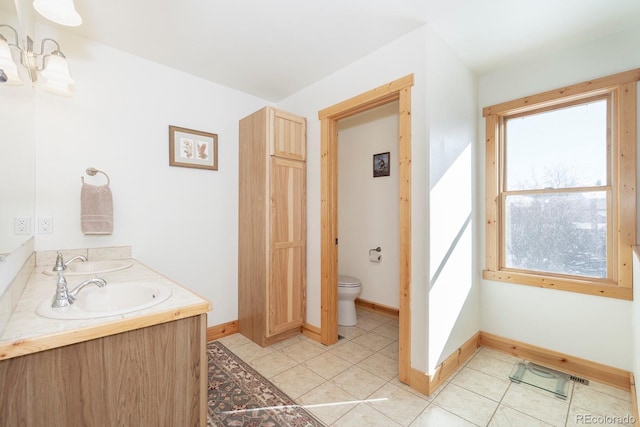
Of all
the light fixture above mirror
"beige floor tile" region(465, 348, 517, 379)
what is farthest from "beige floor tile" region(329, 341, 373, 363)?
the light fixture above mirror

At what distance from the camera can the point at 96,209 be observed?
192 cm

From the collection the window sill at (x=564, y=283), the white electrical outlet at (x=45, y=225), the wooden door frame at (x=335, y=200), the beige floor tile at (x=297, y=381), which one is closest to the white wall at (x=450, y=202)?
the wooden door frame at (x=335, y=200)

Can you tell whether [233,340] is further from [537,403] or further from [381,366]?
[537,403]

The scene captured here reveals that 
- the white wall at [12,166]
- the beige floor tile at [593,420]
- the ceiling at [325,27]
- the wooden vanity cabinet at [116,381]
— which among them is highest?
Result: the ceiling at [325,27]

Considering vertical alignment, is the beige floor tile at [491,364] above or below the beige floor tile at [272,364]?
below

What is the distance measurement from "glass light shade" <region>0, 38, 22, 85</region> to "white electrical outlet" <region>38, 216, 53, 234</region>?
3.34 ft

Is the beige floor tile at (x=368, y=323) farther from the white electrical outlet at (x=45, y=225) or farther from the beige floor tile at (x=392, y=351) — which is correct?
the white electrical outlet at (x=45, y=225)

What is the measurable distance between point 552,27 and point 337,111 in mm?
1608

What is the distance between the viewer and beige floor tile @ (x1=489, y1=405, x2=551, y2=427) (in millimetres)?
1554

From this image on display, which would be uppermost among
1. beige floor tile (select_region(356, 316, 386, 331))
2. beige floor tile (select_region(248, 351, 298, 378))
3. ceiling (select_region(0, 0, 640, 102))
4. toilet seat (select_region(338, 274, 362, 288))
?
ceiling (select_region(0, 0, 640, 102))

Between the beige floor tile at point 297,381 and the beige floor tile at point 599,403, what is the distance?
1.67 meters

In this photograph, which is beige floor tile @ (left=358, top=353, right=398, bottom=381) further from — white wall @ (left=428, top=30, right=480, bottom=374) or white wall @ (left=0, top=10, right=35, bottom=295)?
white wall @ (left=0, top=10, right=35, bottom=295)

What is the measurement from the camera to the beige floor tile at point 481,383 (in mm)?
1830

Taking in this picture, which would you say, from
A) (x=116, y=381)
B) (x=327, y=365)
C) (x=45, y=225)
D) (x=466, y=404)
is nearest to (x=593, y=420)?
(x=466, y=404)
